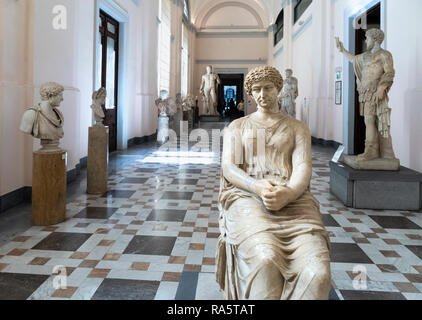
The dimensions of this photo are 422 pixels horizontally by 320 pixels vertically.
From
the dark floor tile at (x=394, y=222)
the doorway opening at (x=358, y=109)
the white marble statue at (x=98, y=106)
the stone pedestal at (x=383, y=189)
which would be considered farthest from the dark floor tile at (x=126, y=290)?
the doorway opening at (x=358, y=109)

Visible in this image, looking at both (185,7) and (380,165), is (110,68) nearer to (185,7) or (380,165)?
(380,165)

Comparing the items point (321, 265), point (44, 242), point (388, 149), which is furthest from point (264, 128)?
point (388, 149)

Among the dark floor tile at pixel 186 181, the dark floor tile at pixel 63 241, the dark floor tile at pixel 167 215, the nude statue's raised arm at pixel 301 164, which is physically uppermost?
the nude statue's raised arm at pixel 301 164

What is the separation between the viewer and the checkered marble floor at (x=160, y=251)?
2543 mm

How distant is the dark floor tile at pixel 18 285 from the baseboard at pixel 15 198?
1.95 meters

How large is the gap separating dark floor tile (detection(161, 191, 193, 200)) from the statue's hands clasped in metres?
3.49

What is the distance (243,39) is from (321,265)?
2708 cm

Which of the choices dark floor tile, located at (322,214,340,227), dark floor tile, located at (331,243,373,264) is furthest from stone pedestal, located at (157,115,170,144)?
dark floor tile, located at (331,243,373,264)

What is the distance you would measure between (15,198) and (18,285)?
2452mm

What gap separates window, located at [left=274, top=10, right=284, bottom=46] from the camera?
22078mm

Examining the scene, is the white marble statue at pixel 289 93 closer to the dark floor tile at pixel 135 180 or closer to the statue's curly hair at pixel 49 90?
the dark floor tile at pixel 135 180

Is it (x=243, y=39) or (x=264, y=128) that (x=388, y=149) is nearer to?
(x=264, y=128)

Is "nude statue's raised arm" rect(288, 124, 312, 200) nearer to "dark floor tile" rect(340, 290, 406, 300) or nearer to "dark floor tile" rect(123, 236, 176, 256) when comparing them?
"dark floor tile" rect(340, 290, 406, 300)

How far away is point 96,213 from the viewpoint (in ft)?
14.4
